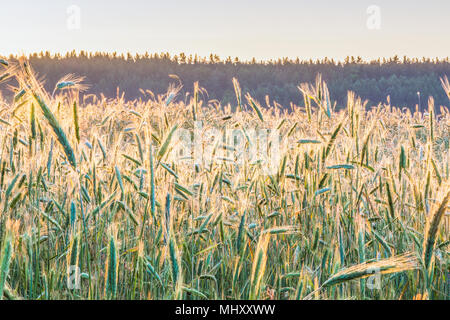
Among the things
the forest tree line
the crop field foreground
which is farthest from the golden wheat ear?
the forest tree line

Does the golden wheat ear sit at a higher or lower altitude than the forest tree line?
lower

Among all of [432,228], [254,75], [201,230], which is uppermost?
[254,75]

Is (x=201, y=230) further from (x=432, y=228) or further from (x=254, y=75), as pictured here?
(x=254, y=75)

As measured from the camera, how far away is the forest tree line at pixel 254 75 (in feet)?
72.1

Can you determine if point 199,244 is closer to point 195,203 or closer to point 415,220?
point 195,203

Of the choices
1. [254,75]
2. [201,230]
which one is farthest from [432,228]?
[254,75]

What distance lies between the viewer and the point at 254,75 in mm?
27109

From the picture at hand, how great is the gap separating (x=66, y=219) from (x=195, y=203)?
546 mm

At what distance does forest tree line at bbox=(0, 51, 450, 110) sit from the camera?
72.1 ft

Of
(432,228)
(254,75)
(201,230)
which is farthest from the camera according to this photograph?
(254,75)

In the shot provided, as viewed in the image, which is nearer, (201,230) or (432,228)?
(432,228)

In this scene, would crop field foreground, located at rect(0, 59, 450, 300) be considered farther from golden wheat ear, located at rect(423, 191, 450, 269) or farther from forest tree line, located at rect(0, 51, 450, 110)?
Answer: forest tree line, located at rect(0, 51, 450, 110)

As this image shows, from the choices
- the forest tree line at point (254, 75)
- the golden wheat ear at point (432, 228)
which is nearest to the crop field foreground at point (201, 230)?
the golden wheat ear at point (432, 228)

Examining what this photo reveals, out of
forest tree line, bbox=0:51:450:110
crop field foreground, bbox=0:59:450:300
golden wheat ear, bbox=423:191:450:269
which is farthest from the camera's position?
forest tree line, bbox=0:51:450:110
